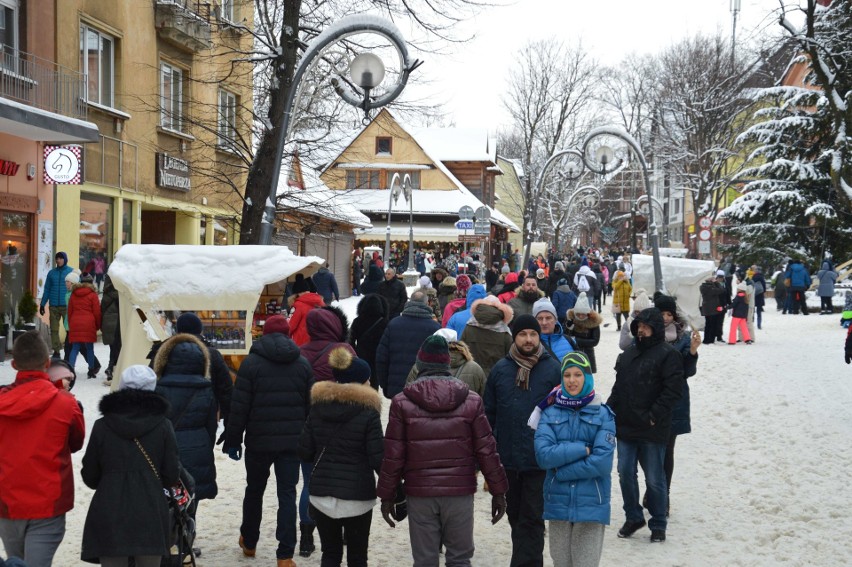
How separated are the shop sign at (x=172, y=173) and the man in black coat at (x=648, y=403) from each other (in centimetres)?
1651

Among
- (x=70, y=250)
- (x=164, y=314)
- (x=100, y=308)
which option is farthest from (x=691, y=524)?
(x=70, y=250)

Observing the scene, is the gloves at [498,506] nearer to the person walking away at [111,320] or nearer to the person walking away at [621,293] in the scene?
the person walking away at [111,320]

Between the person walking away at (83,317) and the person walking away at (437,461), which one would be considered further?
the person walking away at (83,317)

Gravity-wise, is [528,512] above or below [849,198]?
below

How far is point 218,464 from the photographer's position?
1002 centimetres

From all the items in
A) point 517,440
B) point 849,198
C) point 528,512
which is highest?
point 849,198

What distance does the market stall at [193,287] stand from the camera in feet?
41.0

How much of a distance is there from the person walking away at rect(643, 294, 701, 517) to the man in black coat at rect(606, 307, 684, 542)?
42cm

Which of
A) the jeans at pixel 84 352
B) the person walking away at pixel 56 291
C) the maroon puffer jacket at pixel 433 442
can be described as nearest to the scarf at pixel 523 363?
the maroon puffer jacket at pixel 433 442

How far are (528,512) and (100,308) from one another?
9926 mm

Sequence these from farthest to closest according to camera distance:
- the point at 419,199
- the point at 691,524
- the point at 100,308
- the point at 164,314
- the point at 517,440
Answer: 1. the point at 419,199
2. the point at 100,308
3. the point at 164,314
4. the point at 691,524
5. the point at 517,440

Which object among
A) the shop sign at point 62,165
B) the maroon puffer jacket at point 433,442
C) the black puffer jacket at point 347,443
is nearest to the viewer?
the maroon puffer jacket at point 433,442

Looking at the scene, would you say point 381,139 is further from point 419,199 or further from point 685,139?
point 685,139

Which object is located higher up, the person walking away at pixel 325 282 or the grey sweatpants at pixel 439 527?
the person walking away at pixel 325 282
